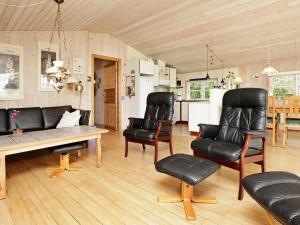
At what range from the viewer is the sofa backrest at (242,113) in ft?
7.93

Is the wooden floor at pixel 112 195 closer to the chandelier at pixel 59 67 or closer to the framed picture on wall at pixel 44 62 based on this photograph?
the chandelier at pixel 59 67

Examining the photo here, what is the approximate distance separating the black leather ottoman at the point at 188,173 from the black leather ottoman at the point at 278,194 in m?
0.35

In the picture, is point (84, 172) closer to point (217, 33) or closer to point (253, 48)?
point (217, 33)

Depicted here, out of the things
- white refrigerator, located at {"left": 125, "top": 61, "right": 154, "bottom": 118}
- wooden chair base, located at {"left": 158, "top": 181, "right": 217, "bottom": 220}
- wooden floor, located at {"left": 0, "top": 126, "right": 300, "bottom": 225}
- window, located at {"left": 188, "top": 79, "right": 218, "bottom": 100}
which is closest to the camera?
wooden floor, located at {"left": 0, "top": 126, "right": 300, "bottom": 225}

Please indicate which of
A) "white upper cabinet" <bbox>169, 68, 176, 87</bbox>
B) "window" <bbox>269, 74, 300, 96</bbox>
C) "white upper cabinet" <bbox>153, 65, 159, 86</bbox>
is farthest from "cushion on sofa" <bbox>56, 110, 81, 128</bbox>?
"window" <bbox>269, 74, 300, 96</bbox>

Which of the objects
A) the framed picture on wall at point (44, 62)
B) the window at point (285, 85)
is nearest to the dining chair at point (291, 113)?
the window at point (285, 85)

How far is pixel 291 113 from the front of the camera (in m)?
3.96

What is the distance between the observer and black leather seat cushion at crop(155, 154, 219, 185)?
169 cm

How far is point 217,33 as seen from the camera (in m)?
4.89

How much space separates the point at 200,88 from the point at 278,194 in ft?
23.4

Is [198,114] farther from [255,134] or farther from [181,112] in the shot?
[255,134]

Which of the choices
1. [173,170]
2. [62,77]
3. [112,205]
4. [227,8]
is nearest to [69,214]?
[112,205]

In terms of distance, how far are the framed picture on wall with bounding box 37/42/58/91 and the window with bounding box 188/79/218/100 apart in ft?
18.0

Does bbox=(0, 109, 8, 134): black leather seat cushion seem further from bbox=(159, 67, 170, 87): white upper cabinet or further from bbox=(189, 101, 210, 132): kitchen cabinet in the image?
bbox=(159, 67, 170, 87): white upper cabinet
